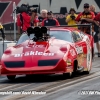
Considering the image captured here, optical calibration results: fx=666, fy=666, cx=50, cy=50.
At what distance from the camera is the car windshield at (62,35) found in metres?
16.8

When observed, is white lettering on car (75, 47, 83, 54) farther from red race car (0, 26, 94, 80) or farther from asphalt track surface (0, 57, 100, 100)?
asphalt track surface (0, 57, 100, 100)

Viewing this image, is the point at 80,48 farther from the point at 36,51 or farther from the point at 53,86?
the point at 53,86

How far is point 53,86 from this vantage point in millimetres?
14047

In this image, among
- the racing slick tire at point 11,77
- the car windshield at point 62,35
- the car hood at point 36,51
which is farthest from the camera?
the car windshield at point 62,35

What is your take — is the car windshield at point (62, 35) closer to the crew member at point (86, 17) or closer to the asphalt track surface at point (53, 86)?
the asphalt track surface at point (53, 86)

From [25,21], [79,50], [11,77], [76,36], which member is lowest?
[11,77]

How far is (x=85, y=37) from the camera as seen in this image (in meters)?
17.9

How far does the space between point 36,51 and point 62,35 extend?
4.49 feet

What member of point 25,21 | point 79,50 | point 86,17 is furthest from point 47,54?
point 25,21

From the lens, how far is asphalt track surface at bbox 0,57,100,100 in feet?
39.6

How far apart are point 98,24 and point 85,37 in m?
5.49

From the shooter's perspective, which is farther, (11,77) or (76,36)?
(76,36)

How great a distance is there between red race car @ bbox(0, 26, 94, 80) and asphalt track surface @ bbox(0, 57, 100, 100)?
0.26m

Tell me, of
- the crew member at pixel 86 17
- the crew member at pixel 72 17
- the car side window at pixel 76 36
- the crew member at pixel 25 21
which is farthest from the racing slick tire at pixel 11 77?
the crew member at pixel 72 17
